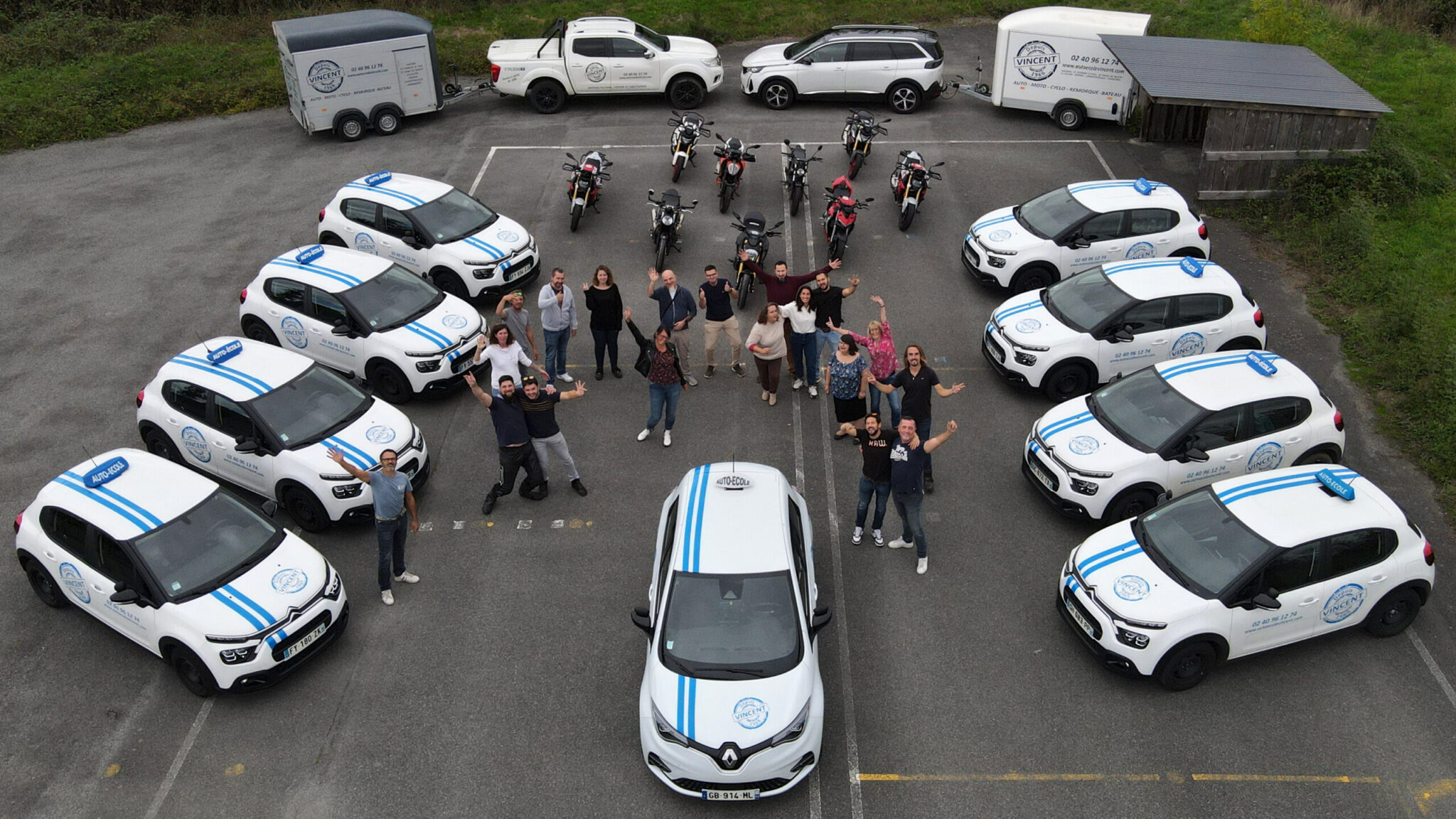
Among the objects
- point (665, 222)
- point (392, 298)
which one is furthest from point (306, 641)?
point (665, 222)

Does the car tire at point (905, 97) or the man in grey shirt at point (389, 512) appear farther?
the car tire at point (905, 97)

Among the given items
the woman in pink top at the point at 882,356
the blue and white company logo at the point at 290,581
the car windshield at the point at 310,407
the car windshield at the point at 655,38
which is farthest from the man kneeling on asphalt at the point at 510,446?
the car windshield at the point at 655,38

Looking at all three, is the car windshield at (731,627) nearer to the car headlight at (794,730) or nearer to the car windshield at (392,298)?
the car headlight at (794,730)

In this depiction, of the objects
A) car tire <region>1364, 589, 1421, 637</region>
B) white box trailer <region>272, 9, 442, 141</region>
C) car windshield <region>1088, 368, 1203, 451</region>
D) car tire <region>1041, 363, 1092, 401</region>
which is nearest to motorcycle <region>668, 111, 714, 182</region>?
white box trailer <region>272, 9, 442, 141</region>

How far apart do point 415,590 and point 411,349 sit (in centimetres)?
354

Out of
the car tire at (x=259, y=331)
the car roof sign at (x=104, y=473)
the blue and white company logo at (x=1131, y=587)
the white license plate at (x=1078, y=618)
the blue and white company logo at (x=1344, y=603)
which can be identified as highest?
the car roof sign at (x=104, y=473)

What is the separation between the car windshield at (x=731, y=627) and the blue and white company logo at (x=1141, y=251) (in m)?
8.67

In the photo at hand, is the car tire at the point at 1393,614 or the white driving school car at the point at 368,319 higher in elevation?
the white driving school car at the point at 368,319

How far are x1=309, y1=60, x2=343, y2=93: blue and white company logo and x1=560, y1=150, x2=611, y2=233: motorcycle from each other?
6063 millimetres

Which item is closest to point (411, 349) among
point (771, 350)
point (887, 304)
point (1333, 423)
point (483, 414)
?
point (483, 414)

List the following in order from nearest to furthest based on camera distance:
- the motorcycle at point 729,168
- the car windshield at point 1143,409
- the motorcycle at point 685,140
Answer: the car windshield at point 1143,409
the motorcycle at point 729,168
the motorcycle at point 685,140

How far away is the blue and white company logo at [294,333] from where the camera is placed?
512 inches

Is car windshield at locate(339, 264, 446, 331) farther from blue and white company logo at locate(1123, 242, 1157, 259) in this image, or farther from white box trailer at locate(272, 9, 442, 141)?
blue and white company logo at locate(1123, 242, 1157, 259)

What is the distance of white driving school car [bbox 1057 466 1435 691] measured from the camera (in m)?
8.74
